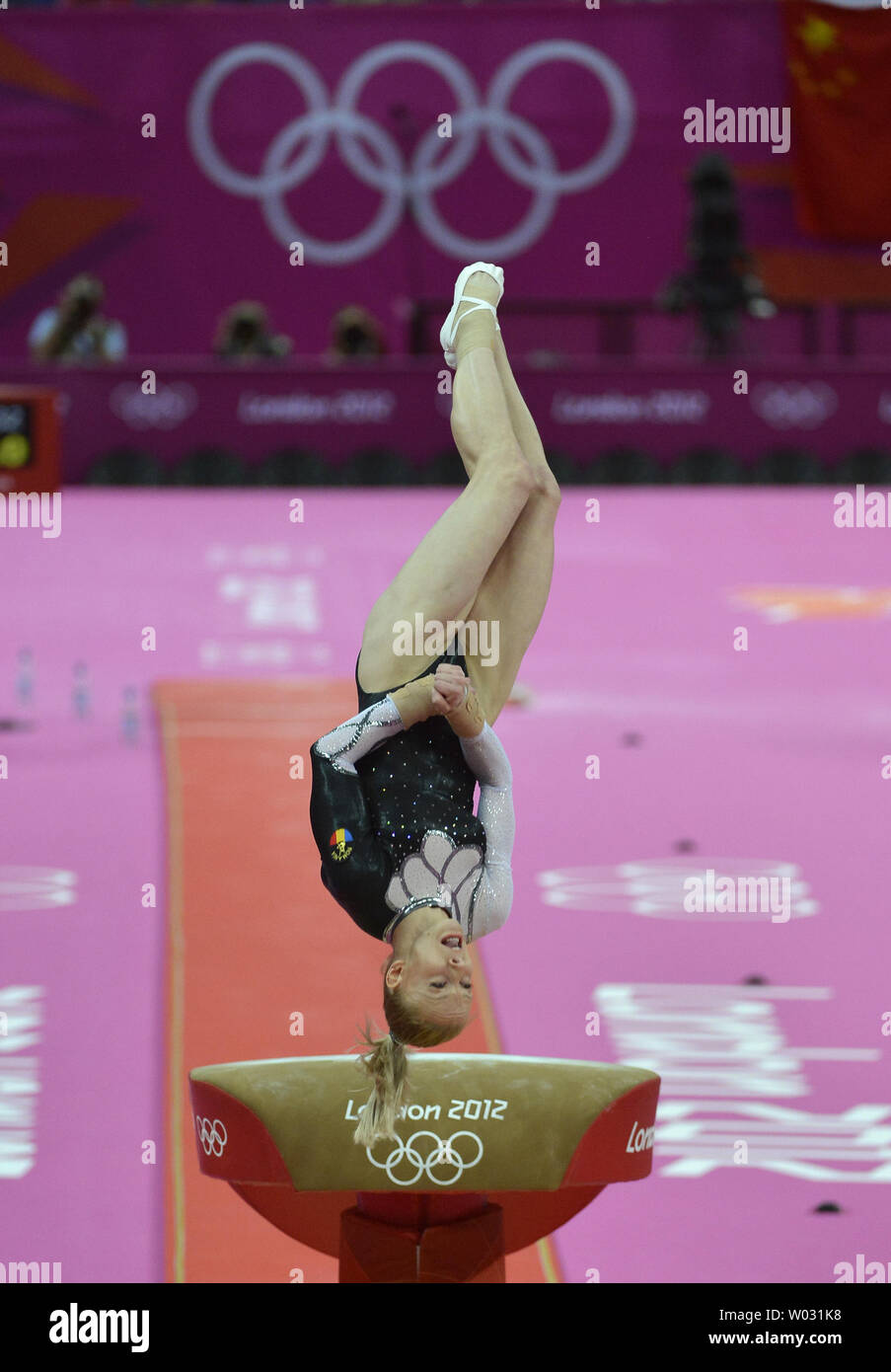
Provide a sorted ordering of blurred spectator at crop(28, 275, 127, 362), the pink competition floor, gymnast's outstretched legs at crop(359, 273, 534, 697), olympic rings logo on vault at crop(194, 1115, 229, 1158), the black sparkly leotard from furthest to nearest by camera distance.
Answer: blurred spectator at crop(28, 275, 127, 362), the pink competition floor, gymnast's outstretched legs at crop(359, 273, 534, 697), the black sparkly leotard, olympic rings logo on vault at crop(194, 1115, 229, 1158)

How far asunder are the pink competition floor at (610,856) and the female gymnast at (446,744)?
100cm

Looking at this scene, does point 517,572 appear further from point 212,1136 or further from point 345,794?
point 212,1136

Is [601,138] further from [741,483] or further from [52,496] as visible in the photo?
[52,496]

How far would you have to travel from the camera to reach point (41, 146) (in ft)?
61.8

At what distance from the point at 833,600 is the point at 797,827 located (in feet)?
15.1

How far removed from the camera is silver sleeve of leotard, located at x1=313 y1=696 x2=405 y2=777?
4441mm

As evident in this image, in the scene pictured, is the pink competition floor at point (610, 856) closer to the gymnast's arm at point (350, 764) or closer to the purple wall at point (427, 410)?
A: the gymnast's arm at point (350, 764)

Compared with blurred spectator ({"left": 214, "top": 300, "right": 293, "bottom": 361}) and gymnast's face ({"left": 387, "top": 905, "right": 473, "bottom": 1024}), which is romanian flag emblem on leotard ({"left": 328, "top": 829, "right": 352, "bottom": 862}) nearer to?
gymnast's face ({"left": 387, "top": 905, "right": 473, "bottom": 1024})

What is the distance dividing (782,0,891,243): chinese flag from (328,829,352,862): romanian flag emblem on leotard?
50.7ft

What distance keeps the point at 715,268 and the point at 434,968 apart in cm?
1358

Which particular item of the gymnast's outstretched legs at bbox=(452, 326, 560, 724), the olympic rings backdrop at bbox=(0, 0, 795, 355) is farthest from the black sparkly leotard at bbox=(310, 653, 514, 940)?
the olympic rings backdrop at bbox=(0, 0, 795, 355)

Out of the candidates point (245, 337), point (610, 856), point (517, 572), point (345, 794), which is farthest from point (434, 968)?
point (245, 337)

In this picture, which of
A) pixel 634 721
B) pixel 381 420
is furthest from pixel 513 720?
pixel 381 420

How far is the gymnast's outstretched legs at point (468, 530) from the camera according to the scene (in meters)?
4.79
